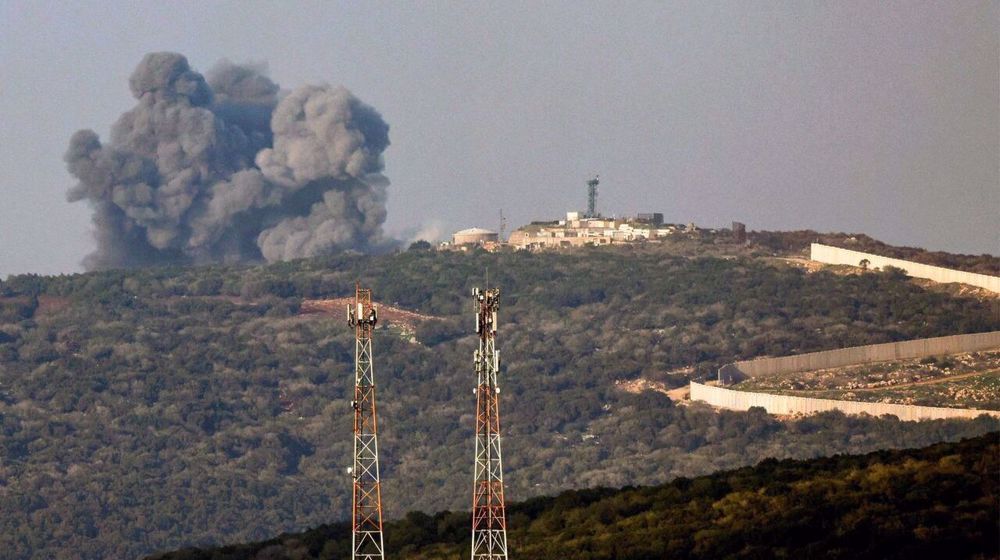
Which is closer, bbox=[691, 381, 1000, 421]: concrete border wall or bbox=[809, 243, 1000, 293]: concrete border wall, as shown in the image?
bbox=[691, 381, 1000, 421]: concrete border wall

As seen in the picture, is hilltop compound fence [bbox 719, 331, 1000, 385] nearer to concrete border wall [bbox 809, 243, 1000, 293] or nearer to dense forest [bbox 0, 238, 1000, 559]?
dense forest [bbox 0, 238, 1000, 559]

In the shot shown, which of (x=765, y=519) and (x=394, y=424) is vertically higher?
(x=765, y=519)

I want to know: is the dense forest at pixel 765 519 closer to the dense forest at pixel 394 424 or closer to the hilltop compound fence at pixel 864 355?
the dense forest at pixel 394 424

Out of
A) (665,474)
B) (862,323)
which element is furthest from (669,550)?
(862,323)

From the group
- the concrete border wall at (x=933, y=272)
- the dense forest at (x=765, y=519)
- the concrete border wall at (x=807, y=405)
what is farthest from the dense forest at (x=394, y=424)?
the dense forest at (x=765, y=519)

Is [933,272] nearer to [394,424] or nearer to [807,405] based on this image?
[394,424]

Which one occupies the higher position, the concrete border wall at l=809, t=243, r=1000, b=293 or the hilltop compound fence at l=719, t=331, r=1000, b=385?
the concrete border wall at l=809, t=243, r=1000, b=293

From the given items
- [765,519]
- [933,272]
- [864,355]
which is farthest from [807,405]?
[765,519]

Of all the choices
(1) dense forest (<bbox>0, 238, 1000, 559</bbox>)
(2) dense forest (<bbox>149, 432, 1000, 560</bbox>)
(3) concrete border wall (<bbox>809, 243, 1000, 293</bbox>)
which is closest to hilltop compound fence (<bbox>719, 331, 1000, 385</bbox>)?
(1) dense forest (<bbox>0, 238, 1000, 559</bbox>)
